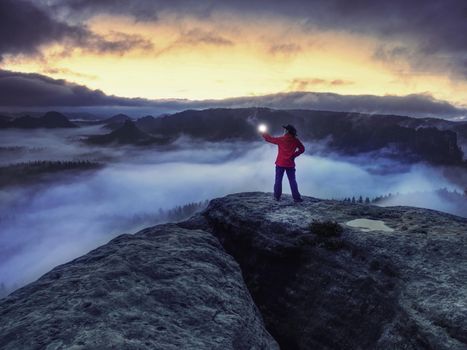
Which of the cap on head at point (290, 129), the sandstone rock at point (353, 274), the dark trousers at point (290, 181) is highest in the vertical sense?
the cap on head at point (290, 129)

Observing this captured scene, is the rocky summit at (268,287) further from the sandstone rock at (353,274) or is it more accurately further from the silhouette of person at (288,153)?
the silhouette of person at (288,153)

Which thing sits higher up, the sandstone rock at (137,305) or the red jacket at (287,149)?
the red jacket at (287,149)

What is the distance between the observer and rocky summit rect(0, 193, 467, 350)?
12.5 m

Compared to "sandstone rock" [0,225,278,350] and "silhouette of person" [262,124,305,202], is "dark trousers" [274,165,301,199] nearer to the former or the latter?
"silhouette of person" [262,124,305,202]

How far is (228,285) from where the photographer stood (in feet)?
55.0

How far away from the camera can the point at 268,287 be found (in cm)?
2027

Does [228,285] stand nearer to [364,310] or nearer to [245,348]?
[245,348]

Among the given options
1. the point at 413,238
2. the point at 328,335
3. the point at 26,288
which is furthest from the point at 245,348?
the point at 413,238

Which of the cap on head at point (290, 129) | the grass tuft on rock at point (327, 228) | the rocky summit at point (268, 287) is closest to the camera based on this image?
the rocky summit at point (268, 287)

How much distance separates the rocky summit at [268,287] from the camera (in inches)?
493

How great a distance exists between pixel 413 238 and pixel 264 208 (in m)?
8.20

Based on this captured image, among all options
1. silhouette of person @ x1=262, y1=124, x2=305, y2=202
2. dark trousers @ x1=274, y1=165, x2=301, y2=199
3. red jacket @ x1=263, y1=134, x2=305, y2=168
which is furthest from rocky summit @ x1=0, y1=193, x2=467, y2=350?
red jacket @ x1=263, y1=134, x2=305, y2=168

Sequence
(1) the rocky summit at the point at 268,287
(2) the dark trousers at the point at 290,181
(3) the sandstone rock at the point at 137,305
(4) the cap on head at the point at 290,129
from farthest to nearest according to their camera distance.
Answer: (2) the dark trousers at the point at 290,181 → (4) the cap on head at the point at 290,129 → (1) the rocky summit at the point at 268,287 → (3) the sandstone rock at the point at 137,305

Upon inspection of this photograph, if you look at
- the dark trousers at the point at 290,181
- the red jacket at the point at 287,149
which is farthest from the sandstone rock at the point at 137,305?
the red jacket at the point at 287,149
